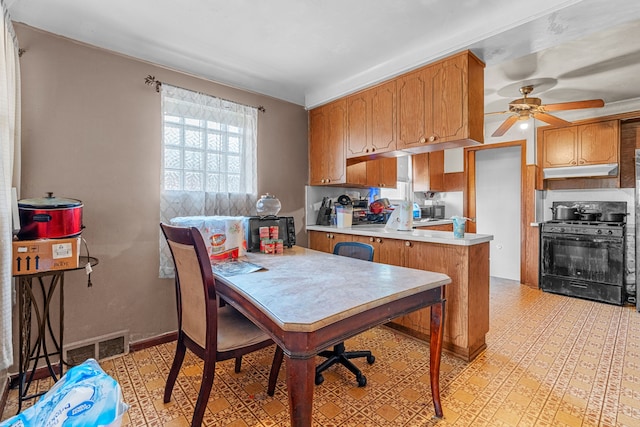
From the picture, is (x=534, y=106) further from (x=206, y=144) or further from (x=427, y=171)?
(x=206, y=144)

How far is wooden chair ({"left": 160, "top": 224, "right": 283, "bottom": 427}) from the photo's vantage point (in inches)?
54.9

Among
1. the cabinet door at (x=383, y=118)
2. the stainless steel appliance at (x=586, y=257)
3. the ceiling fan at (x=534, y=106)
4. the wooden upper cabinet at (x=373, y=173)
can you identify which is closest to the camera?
the cabinet door at (x=383, y=118)

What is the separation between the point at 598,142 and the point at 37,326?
6020mm

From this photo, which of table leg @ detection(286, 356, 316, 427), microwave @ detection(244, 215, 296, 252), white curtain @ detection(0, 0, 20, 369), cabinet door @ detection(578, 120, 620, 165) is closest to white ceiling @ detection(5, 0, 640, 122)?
white curtain @ detection(0, 0, 20, 369)

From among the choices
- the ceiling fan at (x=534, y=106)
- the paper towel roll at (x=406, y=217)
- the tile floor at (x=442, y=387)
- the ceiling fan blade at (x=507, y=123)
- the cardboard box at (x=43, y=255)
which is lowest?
the tile floor at (x=442, y=387)

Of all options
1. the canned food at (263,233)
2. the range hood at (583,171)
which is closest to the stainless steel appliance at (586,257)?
the range hood at (583,171)

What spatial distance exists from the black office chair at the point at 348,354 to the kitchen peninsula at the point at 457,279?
1.85 ft

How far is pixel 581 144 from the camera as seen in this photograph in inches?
158

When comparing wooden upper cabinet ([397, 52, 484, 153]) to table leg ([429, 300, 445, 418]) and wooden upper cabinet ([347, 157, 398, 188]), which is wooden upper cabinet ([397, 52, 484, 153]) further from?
table leg ([429, 300, 445, 418])

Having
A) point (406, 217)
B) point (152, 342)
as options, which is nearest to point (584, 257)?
point (406, 217)

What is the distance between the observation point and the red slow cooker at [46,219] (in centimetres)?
172

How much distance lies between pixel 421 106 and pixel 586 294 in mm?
3328

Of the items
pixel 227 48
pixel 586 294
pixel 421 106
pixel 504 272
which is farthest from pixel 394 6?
pixel 504 272

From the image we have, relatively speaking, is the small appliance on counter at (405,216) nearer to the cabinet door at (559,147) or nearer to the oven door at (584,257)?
the oven door at (584,257)
